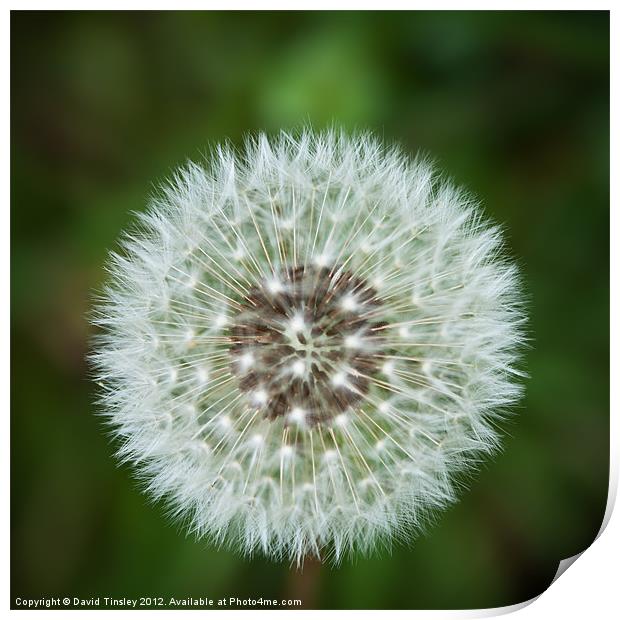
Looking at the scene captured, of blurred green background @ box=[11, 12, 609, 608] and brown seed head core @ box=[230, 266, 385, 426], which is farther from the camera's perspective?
blurred green background @ box=[11, 12, 609, 608]

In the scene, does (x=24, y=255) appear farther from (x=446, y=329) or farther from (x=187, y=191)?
(x=446, y=329)

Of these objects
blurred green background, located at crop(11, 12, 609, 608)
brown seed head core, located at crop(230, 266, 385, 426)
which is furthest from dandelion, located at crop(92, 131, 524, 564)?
blurred green background, located at crop(11, 12, 609, 608)

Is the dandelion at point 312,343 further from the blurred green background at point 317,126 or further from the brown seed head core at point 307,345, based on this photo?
the blurred green background at point 317,126

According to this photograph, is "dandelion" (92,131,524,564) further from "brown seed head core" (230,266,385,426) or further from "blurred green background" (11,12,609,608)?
"blurred green background" (11,12,609,608)

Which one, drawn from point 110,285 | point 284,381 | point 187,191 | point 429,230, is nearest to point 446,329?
point 429,230

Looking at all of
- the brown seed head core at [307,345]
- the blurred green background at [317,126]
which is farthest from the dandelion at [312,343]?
the blurred green background at [317,126]

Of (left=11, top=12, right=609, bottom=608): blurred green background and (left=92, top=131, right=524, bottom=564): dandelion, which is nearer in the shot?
(left=92, top=131, right=524, bottom=564): dandelion

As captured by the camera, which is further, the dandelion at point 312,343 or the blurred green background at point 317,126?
the blurred green background at point 317,126
